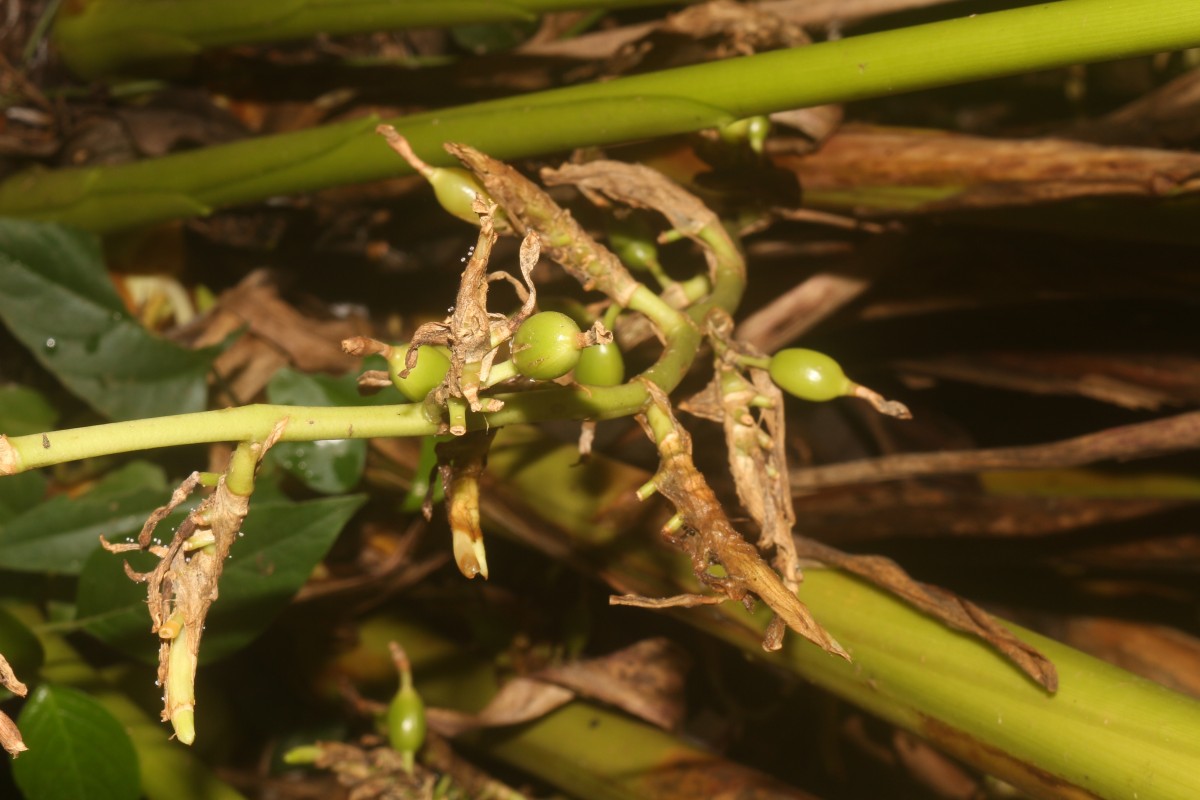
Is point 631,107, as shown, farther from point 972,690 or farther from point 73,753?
point 73,753

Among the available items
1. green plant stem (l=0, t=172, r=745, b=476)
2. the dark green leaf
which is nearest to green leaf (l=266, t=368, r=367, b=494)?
the dark green leaf

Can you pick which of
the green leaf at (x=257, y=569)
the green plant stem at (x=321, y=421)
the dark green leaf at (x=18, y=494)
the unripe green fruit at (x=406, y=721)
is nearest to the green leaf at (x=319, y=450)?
the green leaf at (x=257, y=569)

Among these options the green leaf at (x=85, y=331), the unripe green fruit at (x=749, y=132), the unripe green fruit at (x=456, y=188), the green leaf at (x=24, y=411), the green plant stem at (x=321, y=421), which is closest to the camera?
the green plant stem at (x=321, y=421)

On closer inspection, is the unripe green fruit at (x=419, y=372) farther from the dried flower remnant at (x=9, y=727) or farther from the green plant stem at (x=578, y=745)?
the green plant stem at (x=578, y=745)

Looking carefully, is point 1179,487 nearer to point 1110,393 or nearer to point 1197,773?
point 1110,393

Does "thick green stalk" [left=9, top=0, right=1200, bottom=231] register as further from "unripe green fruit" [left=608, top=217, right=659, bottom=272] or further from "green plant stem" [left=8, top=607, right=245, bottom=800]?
"green plant stem" [left=8, top=607, right=245, bottom=800]

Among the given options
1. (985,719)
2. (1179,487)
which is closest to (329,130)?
(985,719)
